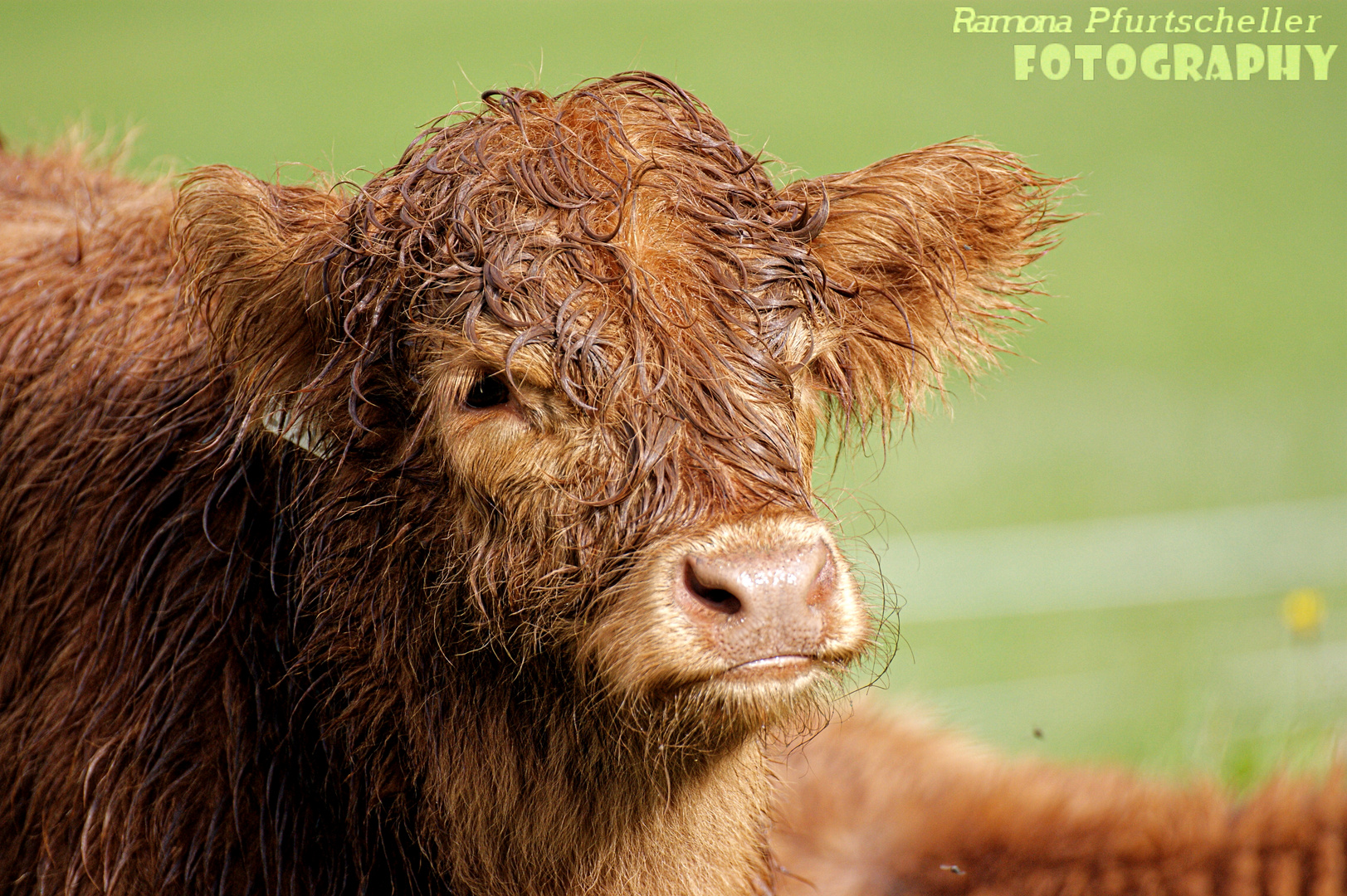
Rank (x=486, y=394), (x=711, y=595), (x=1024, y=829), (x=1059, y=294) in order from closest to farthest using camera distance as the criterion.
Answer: (x=711, y=595)
(x=486, y=394)
(x=1024, y=829)
(x=1059, y=294)

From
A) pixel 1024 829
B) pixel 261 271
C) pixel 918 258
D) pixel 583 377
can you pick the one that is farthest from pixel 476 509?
pixel 1024 829

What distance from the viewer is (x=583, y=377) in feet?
9.35

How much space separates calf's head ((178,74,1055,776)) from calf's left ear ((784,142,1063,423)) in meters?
0.01

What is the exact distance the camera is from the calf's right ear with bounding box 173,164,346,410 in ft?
10.4

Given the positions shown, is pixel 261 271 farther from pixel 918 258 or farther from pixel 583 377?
pixel 918 258

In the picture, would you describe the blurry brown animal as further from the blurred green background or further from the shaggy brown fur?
the shaggy brown fur

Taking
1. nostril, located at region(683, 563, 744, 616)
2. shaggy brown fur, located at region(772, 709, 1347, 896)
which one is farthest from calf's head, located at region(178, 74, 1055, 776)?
shaggy brown fur, located at region(772, 709, 1347, 896)

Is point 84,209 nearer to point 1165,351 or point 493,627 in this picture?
point 493,627

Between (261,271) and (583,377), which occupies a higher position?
(261,271)

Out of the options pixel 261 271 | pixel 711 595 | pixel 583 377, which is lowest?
pixel 711 595

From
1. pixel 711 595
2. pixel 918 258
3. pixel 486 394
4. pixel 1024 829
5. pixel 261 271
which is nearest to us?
pixel 711 595

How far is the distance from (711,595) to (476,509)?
615 millimetres

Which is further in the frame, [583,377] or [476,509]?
[476,509]

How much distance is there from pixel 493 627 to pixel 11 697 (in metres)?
1.41
